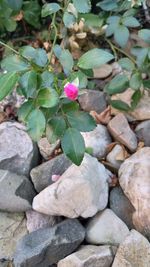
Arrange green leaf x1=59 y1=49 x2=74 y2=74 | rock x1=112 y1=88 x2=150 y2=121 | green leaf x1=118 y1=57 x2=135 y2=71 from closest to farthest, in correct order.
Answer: green leaf x1=59 y1=49 x2=74 y2=74
green leaf x1=118 y1=57 x2=135 y2=71
rock x1=112 y1=88 x2=150 y2=121

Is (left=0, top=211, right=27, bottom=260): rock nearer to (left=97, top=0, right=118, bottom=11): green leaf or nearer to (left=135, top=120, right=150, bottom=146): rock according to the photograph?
(left=135, top=120, right=150, bottom=146): rock

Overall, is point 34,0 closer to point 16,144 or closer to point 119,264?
point 16,144

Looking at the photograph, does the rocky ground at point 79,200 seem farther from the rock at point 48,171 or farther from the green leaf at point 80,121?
the green leaf at point 80,121

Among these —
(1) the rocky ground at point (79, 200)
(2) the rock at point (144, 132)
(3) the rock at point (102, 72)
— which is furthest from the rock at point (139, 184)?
(3) the rock at point (102, 72)

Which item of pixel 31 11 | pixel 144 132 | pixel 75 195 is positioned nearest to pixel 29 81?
pixel 75 195

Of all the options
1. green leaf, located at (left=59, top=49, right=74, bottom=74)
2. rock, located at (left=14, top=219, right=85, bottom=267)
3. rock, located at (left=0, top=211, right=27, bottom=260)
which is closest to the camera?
green leaf, located at (left=59, top=49, right=74, bottom=74)

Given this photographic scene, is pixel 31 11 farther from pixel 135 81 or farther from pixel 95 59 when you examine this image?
pixel 95 59

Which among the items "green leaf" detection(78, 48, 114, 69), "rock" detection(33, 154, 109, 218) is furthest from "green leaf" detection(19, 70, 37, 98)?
"rock" detection(33, 154, 109, 218)
